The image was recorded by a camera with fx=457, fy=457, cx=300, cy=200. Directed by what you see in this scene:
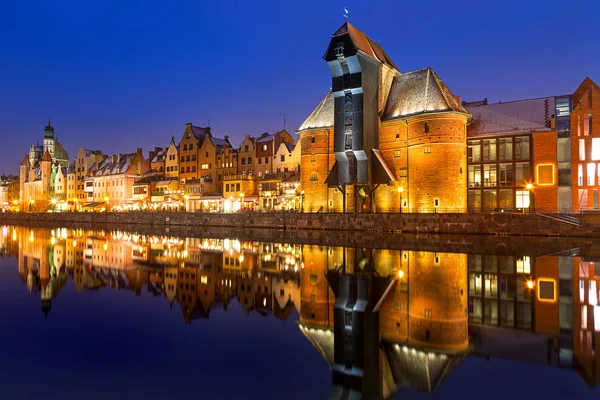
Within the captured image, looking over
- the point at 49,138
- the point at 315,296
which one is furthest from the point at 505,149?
the point at 49,138

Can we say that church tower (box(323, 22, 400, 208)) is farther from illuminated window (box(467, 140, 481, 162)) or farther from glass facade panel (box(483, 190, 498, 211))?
glass facade panel (box(483, 190, 498, 211))

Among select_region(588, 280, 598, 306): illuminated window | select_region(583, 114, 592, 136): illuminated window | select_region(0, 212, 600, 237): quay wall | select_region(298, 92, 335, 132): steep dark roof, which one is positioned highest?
select_region(298, 92, 335, 132): steep dark roof

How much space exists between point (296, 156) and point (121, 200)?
46.2 meters

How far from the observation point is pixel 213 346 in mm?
9836

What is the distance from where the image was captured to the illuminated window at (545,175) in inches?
1791

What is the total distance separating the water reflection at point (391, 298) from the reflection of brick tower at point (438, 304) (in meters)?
0.04

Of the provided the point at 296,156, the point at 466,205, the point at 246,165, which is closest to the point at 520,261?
the point at 466,205

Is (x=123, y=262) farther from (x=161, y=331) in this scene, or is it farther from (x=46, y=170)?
(x=46, y=170)

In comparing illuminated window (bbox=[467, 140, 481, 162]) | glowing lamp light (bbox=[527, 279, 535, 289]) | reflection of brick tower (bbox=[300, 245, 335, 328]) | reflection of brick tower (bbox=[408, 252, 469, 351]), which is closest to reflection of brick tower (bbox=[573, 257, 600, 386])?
glowing lamp light (bbox=[527, 279, 535, 289])

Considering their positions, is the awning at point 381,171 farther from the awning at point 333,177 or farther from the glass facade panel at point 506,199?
the glass facade panel at point 506,199

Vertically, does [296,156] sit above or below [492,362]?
above

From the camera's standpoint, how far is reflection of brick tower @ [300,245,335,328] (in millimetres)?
11914

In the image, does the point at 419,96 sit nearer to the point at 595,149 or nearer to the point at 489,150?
the point at 489,150

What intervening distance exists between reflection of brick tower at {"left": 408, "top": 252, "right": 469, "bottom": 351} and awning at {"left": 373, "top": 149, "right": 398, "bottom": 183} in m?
25.0
